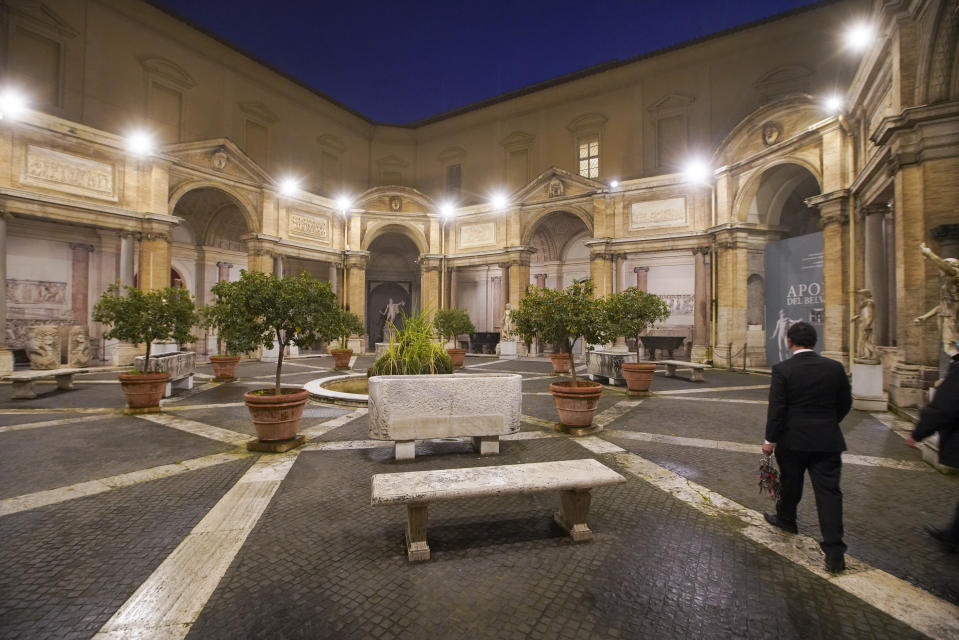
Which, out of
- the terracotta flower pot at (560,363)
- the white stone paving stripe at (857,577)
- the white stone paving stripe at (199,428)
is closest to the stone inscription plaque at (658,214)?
the terracotta flower pot at (560,363)

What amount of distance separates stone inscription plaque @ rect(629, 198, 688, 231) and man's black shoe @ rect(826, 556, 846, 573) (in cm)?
1712

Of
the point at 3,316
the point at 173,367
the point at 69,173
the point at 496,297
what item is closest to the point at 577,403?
the point at 173,367

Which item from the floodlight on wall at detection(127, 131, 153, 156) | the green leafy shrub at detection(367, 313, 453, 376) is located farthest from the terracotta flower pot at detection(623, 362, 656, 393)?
the floodlight on wall at detection(127, 131, 153, 156)

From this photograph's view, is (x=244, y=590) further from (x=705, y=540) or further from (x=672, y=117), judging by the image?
(x=672, y=117)

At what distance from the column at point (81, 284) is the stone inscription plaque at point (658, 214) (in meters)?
21.8

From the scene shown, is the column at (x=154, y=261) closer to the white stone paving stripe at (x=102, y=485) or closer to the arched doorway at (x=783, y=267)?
the white stone paving stripe at (x=102, y=485)

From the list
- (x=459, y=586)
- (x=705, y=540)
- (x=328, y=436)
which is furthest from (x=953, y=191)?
(x=328, y=436)

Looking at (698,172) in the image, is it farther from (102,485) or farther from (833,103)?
(102,485)

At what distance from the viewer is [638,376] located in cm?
1031

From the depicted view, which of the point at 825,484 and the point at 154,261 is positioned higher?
the point at 154,261

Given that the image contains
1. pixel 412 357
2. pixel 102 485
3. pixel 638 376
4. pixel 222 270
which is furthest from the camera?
pixel 222 270

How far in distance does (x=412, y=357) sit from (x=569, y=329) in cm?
284

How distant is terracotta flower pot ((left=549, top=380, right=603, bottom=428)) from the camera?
22.2ft

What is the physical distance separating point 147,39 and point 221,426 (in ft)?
60.3
